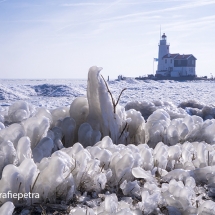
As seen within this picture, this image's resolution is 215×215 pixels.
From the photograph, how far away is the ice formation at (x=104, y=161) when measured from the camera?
154cm

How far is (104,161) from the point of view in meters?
1.91

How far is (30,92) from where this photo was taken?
20.1 m

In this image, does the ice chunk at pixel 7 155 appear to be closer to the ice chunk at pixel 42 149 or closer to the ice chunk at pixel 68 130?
the ice chunk at pixel 42 149

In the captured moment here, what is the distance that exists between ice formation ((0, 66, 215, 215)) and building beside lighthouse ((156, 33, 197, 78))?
57.2m

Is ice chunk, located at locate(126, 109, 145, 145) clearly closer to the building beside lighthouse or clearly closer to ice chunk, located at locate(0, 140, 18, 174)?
ice chunk, located at locate(0, 140, 18, 174)

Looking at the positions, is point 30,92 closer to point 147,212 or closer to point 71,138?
point 71,138

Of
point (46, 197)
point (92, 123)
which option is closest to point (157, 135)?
point (92, 123)

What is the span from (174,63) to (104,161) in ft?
199

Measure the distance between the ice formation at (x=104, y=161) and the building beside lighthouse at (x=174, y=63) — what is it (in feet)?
188

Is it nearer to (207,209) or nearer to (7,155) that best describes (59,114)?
(7,155)

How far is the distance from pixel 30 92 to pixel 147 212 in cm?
1927

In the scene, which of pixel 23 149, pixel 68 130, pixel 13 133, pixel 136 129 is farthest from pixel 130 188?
pixel 136 129

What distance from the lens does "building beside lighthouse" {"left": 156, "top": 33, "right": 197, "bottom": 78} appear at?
59.5 meters

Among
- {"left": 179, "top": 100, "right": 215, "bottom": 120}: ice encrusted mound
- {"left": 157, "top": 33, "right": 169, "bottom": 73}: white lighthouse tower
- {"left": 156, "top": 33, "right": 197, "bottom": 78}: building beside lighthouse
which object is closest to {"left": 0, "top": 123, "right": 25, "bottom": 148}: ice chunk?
{"left": 179, "top": 100, "right": 215, "bottom": 120}: ice encrusted mound
